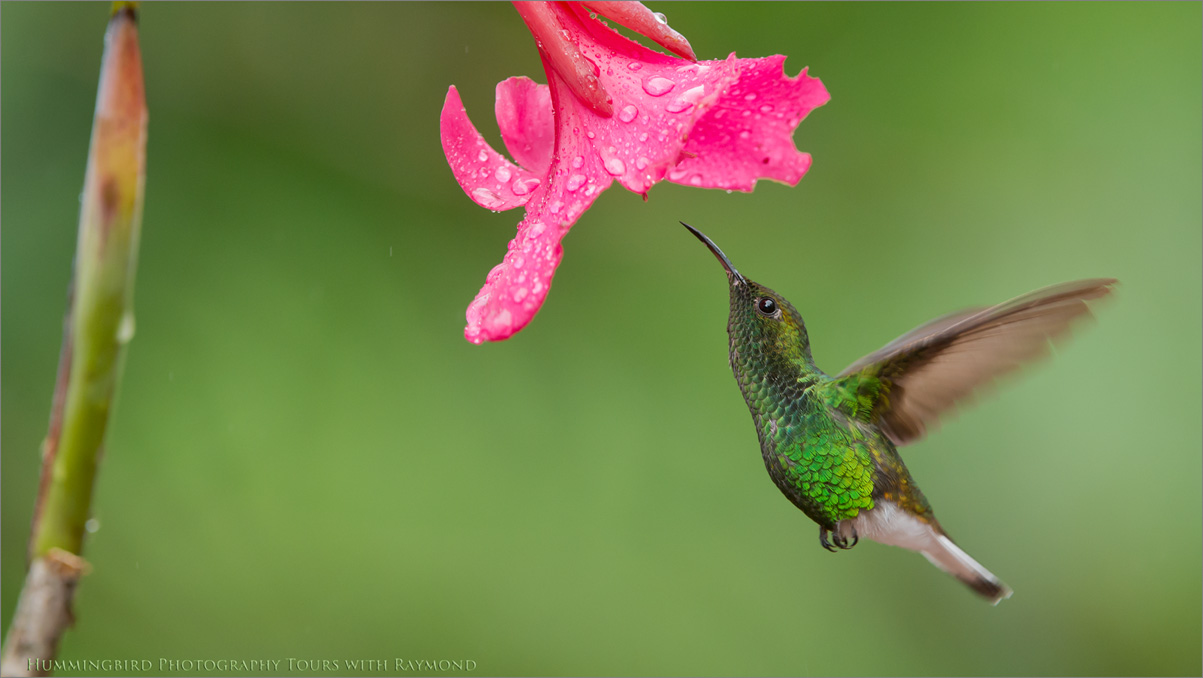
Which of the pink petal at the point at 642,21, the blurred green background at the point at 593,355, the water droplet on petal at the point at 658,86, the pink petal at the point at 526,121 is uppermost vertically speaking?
the pink petal at the point at 642,21

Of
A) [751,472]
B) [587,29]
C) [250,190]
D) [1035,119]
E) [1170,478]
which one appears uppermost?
[1035,119]

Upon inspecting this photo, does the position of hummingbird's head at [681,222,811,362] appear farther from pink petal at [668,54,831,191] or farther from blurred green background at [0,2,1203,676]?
blurred green background at [0,2,1203,676]

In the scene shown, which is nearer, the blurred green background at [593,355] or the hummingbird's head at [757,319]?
the hummingbird's head at [757,319]

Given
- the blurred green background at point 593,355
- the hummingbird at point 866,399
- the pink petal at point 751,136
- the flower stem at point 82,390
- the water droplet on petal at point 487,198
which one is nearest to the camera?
the flower stem at point 82,390

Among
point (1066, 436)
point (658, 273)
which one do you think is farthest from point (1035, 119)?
point (658, 273)

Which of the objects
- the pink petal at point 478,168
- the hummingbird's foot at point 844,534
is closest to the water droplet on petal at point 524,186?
the pink petal at point 478,168

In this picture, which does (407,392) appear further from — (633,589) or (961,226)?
(961,226)

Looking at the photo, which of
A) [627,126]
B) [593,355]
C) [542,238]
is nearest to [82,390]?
[542,238]

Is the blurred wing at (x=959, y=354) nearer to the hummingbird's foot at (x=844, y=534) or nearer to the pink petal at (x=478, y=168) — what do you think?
the hummingbird's foot at (x=844, y=534)
